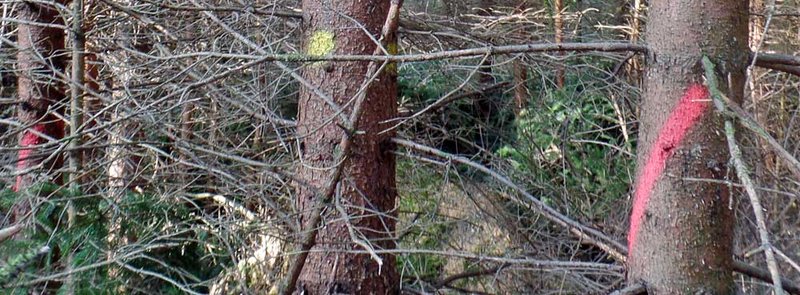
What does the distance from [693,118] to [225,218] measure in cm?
228

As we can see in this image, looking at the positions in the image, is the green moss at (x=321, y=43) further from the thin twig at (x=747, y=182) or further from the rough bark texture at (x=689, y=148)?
the thin twig at (x=747, y=182)

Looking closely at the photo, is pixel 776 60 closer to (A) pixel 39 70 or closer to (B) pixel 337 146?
(B) pixel 337 146

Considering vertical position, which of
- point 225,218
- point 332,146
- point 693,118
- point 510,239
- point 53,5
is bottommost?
point 510,239

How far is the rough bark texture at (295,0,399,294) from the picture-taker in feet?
12.7

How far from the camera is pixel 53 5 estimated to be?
4348mm

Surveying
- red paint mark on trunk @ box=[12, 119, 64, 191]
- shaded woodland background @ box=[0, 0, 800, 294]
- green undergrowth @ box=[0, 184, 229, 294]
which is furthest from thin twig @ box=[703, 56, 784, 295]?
red paint mark on trunk @ box=[12, 119, 64, 191]

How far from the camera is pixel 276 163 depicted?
3.93 metres

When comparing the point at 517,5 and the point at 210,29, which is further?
the point at 517,5

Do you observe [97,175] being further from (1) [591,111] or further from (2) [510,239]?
(1) [591,111]

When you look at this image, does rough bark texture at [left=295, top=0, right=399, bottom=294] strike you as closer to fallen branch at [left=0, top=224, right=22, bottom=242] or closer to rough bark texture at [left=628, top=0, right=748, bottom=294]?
fallen branch at [left=0, top=224, right=22, bottom=242]

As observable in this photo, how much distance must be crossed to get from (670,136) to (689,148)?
0.07 meters

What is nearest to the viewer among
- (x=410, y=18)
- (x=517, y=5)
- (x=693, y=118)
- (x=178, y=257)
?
(x=693, y=118)

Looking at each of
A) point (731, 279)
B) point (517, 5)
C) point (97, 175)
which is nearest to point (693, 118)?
point (731, 279)

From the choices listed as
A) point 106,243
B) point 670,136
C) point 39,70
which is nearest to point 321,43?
point 106,243
